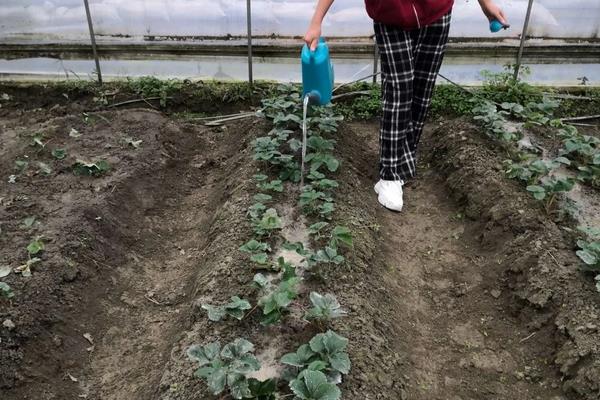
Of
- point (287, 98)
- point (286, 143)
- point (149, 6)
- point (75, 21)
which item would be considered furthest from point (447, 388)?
point (75, 21)

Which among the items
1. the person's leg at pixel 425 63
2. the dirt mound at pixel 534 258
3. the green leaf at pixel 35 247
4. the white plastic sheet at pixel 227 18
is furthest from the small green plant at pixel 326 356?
the white plastic sheet at pixel 227 18

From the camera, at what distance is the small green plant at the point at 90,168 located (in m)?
3.37

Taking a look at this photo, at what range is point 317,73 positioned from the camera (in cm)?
291

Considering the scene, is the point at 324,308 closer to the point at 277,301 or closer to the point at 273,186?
the point at 277,301

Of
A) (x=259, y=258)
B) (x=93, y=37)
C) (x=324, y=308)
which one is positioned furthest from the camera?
(x=93, y=37)

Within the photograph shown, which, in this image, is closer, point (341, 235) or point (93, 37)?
point (341, 235)

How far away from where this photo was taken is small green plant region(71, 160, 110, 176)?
337cm

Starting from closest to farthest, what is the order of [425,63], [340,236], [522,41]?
[340,236], [425,63], [522,41]

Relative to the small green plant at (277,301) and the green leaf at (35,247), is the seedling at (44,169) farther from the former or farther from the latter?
the small green plant at (277,301)

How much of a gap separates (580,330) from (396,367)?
70 centimetres

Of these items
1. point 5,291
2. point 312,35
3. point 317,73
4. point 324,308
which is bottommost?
point 5,291

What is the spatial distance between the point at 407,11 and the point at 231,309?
1.58 metres

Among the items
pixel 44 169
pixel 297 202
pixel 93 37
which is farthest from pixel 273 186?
pixel 93 37

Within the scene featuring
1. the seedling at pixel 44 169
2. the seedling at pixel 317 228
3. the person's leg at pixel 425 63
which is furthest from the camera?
the seedling at pixel 44 169
